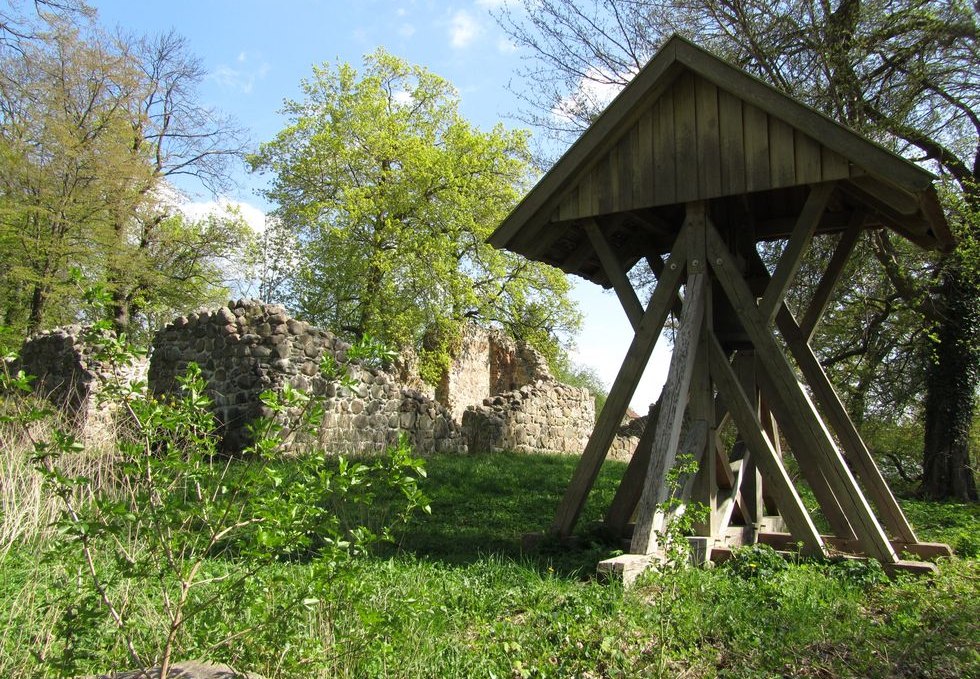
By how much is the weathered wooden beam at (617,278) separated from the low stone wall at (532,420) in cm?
1033

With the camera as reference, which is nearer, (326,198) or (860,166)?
(860,166)

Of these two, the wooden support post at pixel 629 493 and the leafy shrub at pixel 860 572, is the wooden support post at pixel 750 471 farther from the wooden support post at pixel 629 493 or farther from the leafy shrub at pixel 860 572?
the leafy shrub at pixel 860 572

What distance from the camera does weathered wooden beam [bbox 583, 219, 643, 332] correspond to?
21.7 feet

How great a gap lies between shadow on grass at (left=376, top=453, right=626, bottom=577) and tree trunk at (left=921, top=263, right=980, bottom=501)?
4.74 metres

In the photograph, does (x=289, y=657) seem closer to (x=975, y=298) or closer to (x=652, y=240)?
(x=652, y=240)

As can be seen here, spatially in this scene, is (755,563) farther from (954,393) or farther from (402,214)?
(402,214)

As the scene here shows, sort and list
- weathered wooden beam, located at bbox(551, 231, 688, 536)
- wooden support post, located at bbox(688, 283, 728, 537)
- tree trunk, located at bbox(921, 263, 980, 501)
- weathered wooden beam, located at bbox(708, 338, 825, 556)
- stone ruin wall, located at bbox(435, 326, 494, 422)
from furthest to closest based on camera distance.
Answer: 1. stone ruin wall, located at bbox(435, 326, 494, 422)
2. tree trunk, located at bbox(921, 263, 980, 501)
3. weathered wooden beam, located at bbox(551, 231, 688, 536)
4. wooden support post, located at bbox(688, 283, 728, 537)
5. weathered wooden beam, located at bbox(708, 338, 825, 556)

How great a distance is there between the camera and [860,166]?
5512mm

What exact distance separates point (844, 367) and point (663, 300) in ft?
28.1

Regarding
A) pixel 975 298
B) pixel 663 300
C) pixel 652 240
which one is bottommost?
pixel 663 300

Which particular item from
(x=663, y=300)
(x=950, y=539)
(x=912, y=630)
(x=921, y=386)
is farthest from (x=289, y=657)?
(x=921, y=386)

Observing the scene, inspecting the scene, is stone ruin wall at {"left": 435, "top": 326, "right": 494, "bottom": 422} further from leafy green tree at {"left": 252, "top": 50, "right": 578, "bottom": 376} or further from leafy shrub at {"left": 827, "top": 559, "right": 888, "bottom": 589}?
leafy shrub at {"left": 827, "top": 559, "right": 888, "bottom": 589}

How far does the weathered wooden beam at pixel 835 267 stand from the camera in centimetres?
681

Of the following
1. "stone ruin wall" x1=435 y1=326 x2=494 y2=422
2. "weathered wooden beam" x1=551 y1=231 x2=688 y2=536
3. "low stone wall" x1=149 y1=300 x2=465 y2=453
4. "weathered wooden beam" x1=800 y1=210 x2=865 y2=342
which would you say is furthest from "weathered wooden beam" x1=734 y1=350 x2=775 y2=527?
"stone ruin wall" x1=435 y1=326 x2=494 y2=422
